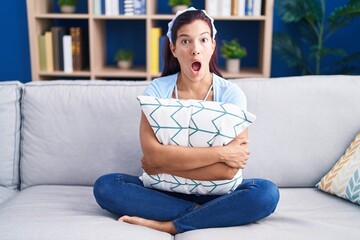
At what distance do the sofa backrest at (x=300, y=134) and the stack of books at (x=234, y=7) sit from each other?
124cm

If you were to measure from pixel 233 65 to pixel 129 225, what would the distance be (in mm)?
1783

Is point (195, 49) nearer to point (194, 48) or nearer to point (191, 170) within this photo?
point (194, 48)

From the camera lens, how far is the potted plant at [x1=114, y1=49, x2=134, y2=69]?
317cm

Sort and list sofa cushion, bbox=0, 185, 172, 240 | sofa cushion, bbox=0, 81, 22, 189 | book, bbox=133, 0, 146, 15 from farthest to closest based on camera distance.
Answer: book, bbox=133, 0, 146, 15
sofa cushion, bbox=0, 81, 22, 189
sofa cushion, bbox=0, 185, 172, 240

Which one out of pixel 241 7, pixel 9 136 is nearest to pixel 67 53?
pixel 241 7

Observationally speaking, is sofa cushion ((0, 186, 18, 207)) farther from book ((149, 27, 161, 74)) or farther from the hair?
book ((149, 27, 161, 74))

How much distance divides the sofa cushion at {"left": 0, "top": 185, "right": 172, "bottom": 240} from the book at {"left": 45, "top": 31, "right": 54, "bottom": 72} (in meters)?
1.48

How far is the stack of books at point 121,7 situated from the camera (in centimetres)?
297

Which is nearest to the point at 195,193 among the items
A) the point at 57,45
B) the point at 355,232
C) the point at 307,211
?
the point at 307,211

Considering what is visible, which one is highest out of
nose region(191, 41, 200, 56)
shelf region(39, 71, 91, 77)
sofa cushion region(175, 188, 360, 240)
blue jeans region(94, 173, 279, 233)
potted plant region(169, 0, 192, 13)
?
potted plant region(169, 0, 192, 13)

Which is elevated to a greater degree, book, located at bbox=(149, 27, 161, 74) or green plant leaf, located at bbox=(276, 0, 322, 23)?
green plant leaf, located at bbox=(276, 0, 322, 23)

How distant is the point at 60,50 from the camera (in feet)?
10.1

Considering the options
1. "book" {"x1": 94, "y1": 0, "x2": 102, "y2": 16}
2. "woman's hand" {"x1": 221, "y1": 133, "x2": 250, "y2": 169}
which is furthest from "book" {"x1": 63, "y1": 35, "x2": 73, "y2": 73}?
"woman's hand" {"x1": 221, "y1": 133, "x2": 250, "y2": 169}

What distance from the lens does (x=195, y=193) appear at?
159 cm
